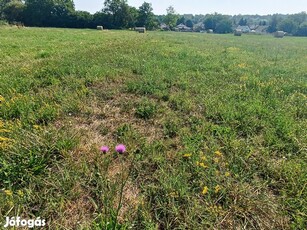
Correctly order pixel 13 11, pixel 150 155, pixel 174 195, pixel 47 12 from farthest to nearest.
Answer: pixel 47 12 → pixel 13 11 → pixel 150 155 → pixel 174 195

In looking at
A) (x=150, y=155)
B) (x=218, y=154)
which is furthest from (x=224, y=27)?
(x=150, y=155)

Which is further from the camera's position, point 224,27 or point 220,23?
point 220,23

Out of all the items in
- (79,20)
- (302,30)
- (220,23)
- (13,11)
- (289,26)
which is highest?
(13,11)

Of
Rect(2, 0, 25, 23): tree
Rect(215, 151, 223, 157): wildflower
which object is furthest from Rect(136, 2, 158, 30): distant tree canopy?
Rect(215, 151, 223, 157): wildflower

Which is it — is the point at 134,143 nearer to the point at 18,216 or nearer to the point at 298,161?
the point at 18,216

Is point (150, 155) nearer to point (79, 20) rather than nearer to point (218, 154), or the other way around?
point (218, 154)

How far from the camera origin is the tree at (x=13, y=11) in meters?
55.7

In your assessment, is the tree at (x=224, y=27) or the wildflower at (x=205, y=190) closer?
the wildflower at (x=205, y=190)

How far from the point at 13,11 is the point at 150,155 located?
230 feet

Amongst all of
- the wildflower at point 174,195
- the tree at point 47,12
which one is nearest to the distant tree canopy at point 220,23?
the tree at point 47,12

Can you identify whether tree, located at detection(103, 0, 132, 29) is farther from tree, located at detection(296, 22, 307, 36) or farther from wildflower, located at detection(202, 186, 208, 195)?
tree, located at detection(296, 22, 307, 36)

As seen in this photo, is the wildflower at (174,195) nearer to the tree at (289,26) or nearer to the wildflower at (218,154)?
the wildflower at (218,154)

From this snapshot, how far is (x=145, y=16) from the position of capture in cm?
7256

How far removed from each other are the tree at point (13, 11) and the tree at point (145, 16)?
111 feet
